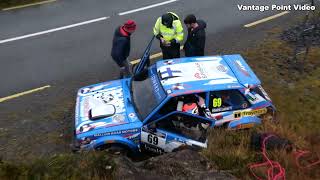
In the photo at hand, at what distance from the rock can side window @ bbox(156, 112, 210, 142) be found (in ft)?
2.35

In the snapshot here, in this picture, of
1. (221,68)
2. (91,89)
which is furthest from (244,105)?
(91,89)

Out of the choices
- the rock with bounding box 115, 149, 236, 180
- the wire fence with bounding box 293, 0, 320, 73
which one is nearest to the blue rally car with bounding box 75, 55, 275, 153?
the rock with bounding box 115, 149, 236, 180

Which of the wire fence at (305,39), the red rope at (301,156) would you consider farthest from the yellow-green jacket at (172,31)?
the red rope at (301,156)

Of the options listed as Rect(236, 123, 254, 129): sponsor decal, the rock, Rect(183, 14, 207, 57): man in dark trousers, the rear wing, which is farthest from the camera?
Rect(183, 14, 207, 57): man in dark trousers

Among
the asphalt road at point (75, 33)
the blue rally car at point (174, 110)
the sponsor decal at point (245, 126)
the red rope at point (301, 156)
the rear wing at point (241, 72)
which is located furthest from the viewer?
the asphalt road at point (75, 33)

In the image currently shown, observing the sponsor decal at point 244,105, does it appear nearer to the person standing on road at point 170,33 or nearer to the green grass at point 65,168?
the green grass at point 65,168

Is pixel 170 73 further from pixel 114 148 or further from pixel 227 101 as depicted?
pixel 114 148

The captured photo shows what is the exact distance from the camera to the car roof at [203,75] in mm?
8773

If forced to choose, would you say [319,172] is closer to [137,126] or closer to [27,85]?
[137,126]

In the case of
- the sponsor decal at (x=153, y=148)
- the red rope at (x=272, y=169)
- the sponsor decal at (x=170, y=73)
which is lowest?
the sponsor decal at (x=153, y=148)

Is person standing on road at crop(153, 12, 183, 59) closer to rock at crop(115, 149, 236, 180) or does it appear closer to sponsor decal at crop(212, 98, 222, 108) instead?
sponsor decal at crop(212, 98, 222, 108)

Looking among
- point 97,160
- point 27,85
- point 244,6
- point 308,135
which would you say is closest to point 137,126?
point 97,160

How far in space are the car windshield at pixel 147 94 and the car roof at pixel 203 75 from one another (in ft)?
0.45

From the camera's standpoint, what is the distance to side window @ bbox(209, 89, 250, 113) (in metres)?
8.84
